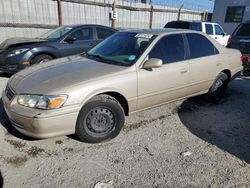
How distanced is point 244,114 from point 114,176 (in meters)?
3.16

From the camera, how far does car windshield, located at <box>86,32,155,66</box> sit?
3.54 metres

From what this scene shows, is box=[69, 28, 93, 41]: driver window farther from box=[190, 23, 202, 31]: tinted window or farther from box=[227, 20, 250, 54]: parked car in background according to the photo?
box=[190, 23, 202, 31]: tinted window

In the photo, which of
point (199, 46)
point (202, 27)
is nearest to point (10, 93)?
point (199, 46)

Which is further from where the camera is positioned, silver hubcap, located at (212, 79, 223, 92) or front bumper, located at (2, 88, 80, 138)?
silver hubcap, located at (212, 79, 223, 92)

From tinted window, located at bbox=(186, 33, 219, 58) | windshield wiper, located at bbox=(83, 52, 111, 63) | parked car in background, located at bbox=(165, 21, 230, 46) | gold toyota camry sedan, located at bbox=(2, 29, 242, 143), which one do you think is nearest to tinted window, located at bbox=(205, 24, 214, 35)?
parked car in background, located at bbox=(165, 21, 230, 46)

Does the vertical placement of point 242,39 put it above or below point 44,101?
above

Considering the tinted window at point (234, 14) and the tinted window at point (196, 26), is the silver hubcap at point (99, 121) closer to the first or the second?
the tinted window at point (196, 26)

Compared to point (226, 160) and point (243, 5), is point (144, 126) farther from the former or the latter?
point (243, 5)

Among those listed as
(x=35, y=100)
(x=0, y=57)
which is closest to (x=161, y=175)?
(x=35, y=100)

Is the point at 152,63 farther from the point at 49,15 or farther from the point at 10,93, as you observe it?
the point at 49,15

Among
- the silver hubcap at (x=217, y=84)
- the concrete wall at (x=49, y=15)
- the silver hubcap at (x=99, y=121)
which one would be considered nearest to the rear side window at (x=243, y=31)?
the silver hubcap at (x=217, y=84)

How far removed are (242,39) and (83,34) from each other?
5095 mm

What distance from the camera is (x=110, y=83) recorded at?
3143mm

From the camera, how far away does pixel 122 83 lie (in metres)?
3.25
